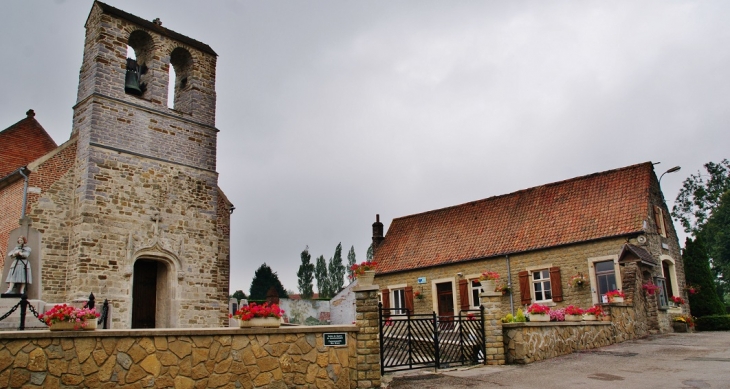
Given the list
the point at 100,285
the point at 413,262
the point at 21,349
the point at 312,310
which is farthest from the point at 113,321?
the point at 312,310

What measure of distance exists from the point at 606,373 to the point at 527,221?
13.2 m

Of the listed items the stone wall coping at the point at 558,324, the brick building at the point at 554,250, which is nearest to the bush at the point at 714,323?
the brick building at the point at 554,250

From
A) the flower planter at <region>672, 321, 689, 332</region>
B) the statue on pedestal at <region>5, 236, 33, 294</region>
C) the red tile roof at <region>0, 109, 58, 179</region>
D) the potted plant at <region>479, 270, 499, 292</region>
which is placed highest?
the red tile roof at <region>0, 109, 58, 179</region>

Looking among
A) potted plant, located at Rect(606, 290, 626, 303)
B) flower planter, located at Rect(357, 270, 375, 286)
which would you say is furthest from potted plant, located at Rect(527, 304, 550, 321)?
flower planter, located at Rect(357, 270, 375, 286)

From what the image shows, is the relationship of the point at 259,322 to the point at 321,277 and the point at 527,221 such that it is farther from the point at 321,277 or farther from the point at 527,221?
the point at 321,277

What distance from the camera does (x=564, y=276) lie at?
20812 millimetres

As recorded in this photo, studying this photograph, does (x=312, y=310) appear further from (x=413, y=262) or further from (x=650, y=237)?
(x=650, y=237)

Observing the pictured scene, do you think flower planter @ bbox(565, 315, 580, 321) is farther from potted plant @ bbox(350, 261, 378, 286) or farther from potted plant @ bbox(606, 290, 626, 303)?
potted plant @ bbox(350, 261, 378, 286)

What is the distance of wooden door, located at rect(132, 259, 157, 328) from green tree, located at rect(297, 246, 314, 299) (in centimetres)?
4496

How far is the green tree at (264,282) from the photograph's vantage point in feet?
184

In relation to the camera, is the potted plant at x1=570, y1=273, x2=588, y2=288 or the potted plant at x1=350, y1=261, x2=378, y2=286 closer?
the potted plant at x1=350, y1=261, x2=378, y2=286

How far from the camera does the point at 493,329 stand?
42.3 feet

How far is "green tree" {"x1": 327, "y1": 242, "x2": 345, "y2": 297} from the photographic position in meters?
61.2

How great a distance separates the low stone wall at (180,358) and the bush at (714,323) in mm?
17313
